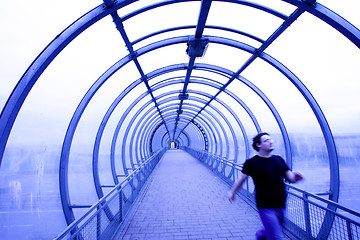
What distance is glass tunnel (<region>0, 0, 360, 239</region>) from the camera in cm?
303

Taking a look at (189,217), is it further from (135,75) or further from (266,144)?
(135,75)

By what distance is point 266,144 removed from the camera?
7.70 ft

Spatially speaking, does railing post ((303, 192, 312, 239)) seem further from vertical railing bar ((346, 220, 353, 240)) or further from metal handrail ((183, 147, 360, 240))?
vertical railing bar ((346, 220, 353, 240))

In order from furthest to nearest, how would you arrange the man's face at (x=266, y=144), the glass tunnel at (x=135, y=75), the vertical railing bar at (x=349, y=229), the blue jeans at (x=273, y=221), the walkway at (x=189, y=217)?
the walkway at (x=189, y=217) < the glass tunnel at (x=135, y=75) < the vertical railing bar at (x=349, y=229) < the man's face at (x=266, y=144) < the blue jeans at (x=273, y=221)

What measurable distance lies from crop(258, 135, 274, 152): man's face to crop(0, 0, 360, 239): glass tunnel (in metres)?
2.37

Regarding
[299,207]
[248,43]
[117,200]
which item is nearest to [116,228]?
[117,200]

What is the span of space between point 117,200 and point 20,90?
2.77 meters

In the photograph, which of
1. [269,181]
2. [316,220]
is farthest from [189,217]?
[269,181]

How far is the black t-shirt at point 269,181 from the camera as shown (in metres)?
2.23

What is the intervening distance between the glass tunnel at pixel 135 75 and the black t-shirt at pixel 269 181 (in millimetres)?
2555

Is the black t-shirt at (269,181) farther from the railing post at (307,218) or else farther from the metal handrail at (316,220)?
the railing post at (307,218)

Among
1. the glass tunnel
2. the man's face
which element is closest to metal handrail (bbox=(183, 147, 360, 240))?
the man's face

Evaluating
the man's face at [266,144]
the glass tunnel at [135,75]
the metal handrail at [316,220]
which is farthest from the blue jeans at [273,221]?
the glass tunnel at [135,75]

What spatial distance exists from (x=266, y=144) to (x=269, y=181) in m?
0.39
